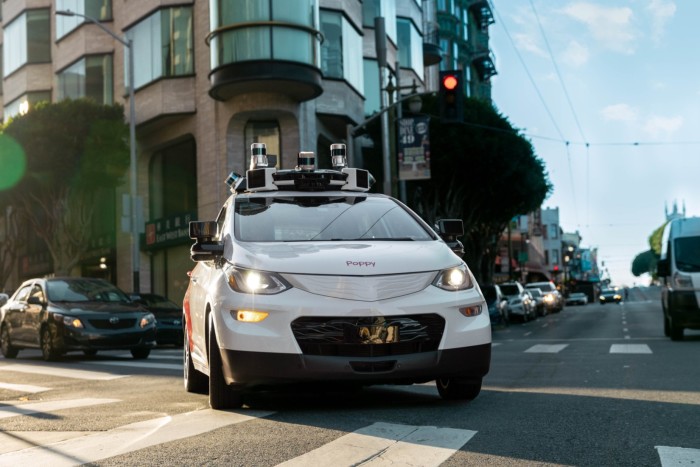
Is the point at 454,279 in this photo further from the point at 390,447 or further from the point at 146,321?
the point at 146,321

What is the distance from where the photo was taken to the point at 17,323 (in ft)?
57.7

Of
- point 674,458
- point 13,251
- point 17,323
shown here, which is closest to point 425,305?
point 674,458

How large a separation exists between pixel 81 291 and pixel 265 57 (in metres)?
15.3

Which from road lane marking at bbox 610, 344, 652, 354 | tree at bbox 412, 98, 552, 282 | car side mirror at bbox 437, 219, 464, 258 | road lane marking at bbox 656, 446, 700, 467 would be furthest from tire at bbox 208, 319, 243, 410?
tree at bbox 412, 98, 552, 282

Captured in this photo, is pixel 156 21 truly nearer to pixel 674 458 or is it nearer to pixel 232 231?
pixel 232 231

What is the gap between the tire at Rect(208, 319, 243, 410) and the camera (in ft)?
22.9

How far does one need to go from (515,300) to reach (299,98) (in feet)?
41.9

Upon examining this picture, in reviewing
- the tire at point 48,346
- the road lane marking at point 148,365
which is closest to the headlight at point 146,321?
the road lane marking at point 148,365

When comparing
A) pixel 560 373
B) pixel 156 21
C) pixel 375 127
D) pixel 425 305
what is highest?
pixel 156 21

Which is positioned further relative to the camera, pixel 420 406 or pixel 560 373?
pixel 560 373

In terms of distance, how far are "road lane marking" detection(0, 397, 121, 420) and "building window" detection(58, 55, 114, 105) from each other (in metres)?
31.9

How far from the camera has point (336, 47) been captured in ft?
115

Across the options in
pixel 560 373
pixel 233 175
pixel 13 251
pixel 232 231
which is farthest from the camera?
pixel 13 251

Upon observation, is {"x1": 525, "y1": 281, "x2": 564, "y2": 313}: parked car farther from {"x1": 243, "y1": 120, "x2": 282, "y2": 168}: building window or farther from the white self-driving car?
the white self-driving car
